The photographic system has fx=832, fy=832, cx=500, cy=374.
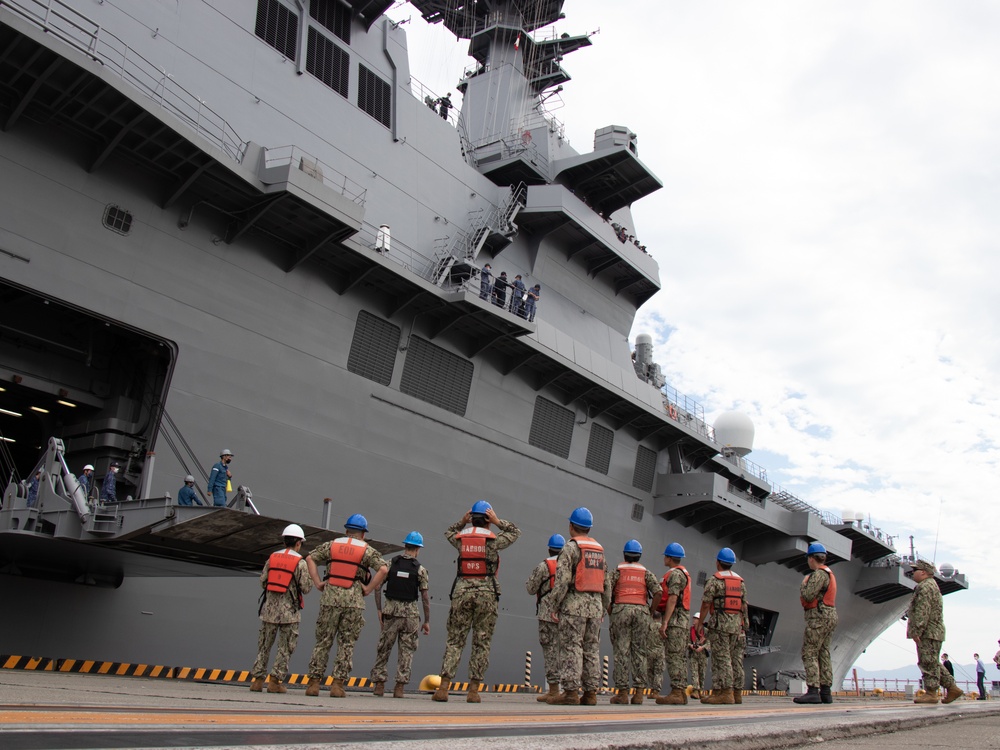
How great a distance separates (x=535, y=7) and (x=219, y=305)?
18190mm

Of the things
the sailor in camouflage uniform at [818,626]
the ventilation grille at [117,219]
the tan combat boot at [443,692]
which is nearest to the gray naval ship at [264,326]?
the ventilation grille at [117,219]

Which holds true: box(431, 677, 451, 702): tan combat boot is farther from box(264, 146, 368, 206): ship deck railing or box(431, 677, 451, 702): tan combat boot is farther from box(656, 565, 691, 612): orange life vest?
box(264, 146, 368, 206): ship deck railing

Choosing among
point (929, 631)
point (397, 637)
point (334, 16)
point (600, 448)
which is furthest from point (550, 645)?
point (334, 16)

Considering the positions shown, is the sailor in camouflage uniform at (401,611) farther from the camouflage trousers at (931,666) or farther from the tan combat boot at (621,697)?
the camouflage trousers at (931,666)

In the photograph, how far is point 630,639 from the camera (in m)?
9.12

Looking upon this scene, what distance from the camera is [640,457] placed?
72.7ft

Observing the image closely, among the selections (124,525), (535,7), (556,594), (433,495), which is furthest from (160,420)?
(535,7)

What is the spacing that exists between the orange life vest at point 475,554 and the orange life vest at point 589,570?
0.83 meters

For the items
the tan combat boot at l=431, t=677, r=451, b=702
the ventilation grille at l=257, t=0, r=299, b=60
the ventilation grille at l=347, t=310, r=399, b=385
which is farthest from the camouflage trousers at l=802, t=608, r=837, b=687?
the ventilation grille at l=257, t=0, r=299, b=60

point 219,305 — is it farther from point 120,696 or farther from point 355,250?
point 120,696

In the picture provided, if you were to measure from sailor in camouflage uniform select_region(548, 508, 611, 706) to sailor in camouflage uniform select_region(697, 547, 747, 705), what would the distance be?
7.17 ft

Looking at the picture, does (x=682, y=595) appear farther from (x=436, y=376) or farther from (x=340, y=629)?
(x=436, y=376)

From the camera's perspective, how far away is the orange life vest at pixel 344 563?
25.0 ft

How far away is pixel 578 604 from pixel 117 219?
8427mm
